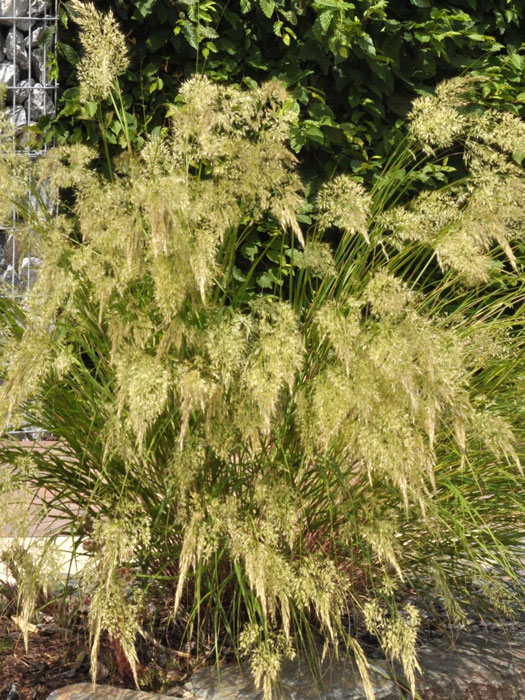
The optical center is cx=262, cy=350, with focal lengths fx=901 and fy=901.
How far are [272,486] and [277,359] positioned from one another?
12.9 inches

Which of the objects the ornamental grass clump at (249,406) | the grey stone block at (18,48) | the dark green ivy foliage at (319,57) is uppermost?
the grey stone block at (18,48)

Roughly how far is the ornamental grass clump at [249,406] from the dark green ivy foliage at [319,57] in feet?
7.80

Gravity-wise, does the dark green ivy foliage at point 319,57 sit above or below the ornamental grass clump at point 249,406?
above

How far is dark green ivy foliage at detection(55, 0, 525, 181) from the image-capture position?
4750 millimetres

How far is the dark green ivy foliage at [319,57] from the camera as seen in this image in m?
4.75

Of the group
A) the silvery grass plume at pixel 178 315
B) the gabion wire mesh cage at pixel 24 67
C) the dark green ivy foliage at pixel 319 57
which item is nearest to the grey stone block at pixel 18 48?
the gabion wire mesh cage at pixel 24 67

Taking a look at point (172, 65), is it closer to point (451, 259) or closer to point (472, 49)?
point (472, 49)

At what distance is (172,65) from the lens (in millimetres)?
4910

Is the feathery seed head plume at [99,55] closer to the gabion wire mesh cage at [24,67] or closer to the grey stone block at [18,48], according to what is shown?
the gabion wire mesh cage at [24,67]

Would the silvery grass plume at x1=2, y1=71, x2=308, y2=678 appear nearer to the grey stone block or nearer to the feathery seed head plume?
the feathery seed head plume

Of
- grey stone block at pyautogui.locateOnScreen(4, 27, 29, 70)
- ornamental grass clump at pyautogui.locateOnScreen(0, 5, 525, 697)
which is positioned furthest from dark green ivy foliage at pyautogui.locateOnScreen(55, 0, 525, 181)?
ornamental grass clump at pyautogui.locateOnScreen(0, 5, 525, 697)

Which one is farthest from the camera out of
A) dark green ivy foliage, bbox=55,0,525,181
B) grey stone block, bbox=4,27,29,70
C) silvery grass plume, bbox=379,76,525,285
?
grey stone block, bbox=4,27,29,70

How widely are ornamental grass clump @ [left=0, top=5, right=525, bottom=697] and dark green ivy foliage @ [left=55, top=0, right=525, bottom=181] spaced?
2.38 metres

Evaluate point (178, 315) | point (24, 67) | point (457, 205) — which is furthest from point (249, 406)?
point (24, 67)
